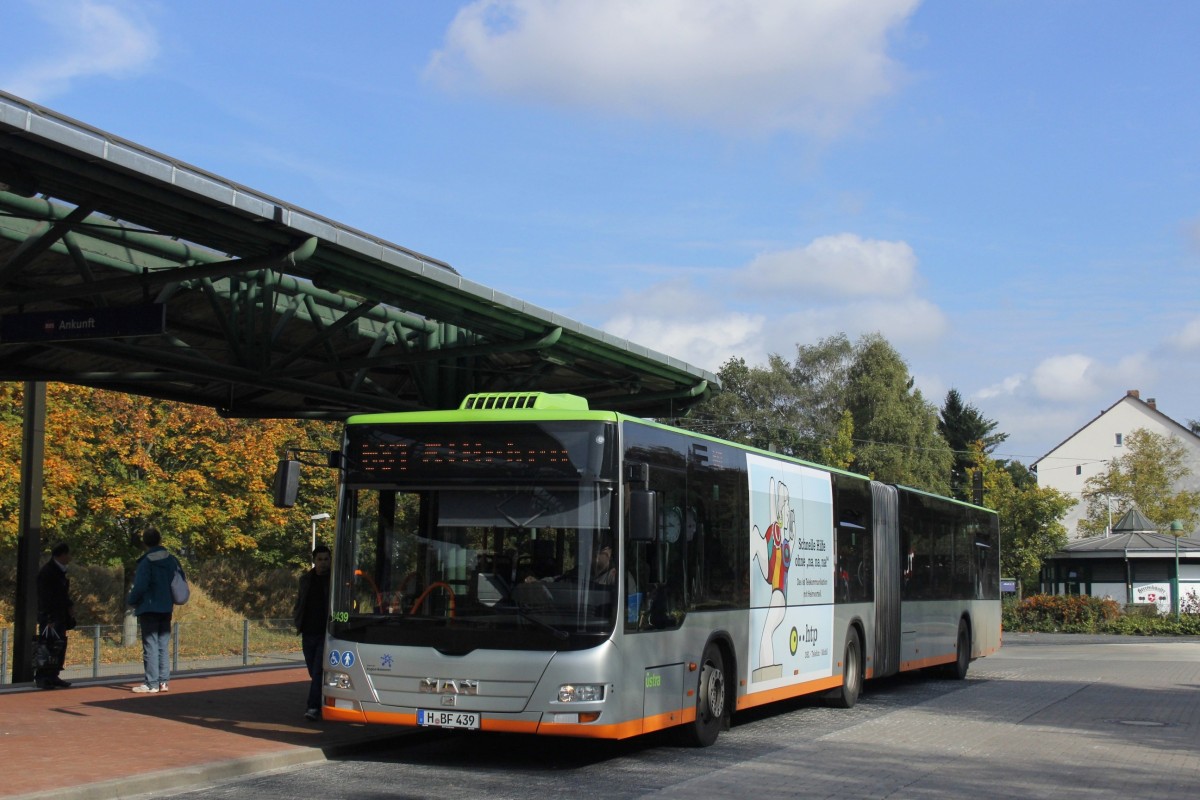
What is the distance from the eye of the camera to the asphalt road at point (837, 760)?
32.8 feet

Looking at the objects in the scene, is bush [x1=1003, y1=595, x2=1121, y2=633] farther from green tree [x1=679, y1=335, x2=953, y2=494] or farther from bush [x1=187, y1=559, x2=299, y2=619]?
bush [x1=187, y1=559, x2=299, y2=619]

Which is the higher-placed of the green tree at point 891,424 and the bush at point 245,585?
the green tree at point 891,424

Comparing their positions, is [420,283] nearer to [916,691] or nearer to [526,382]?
[526,382]

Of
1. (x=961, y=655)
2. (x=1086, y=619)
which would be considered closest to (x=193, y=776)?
(x=961, y=655)

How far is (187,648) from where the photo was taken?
19.3 metres

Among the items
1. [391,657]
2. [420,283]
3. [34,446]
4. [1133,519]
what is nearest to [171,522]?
[34,446]

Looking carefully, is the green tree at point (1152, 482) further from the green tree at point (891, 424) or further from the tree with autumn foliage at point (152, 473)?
the tree with autumn foliage at point (152, 473)

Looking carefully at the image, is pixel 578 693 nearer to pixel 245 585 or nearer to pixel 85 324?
pixel 85 324

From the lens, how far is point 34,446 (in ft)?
55.3

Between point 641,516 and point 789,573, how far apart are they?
4.89 metres

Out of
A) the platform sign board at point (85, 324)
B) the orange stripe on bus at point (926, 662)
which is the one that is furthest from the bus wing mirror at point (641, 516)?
the orange stripe on bus at point (926, 662)

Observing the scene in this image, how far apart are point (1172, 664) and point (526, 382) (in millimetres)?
18682

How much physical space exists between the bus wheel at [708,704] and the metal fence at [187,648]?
6041 mm

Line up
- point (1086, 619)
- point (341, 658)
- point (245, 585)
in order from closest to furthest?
point (341, 658) → point (245, 585) → point (1086, 619)
